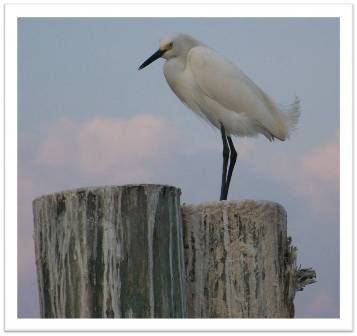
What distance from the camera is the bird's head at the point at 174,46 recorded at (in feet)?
16.4

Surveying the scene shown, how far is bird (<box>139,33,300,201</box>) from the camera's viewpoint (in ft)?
16.4

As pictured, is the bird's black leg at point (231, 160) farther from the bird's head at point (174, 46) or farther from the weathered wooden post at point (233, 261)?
the weathered wooden post at point (233, 261)

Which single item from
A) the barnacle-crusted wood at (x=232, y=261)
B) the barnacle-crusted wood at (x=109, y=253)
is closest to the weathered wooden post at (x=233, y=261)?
the barnacle-crusted wood at (x=232, y=261)

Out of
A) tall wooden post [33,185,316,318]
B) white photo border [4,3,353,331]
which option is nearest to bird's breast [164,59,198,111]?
white photo border [4,3,353,331]

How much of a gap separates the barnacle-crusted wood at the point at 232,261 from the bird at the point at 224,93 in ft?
5.26

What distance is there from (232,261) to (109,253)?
0.66 metres

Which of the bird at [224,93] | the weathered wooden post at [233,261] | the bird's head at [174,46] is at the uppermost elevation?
the bird's head at [174,46]

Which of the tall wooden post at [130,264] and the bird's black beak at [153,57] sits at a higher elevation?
the bird's black beak at [153,57]

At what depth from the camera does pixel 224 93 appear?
500 centimetres

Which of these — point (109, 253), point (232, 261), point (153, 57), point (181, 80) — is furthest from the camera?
point (181, 80)

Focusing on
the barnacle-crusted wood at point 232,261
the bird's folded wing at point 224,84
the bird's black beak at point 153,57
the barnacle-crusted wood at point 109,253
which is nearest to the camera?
the barnacle-crusted wood at point 109,253
